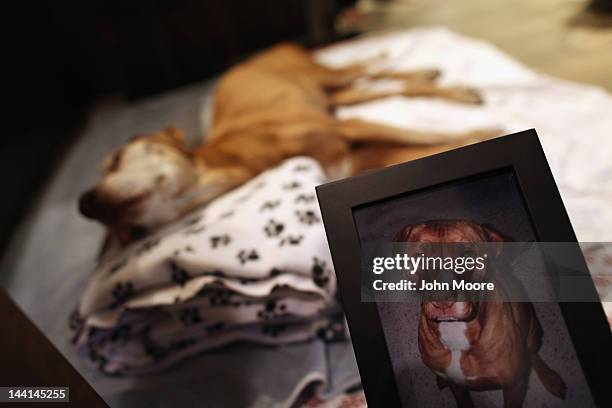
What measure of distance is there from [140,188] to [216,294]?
1.04 feet

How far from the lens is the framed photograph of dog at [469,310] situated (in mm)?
428

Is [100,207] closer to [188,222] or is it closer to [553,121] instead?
[188,222]

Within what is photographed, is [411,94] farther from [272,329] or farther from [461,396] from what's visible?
[461,396]

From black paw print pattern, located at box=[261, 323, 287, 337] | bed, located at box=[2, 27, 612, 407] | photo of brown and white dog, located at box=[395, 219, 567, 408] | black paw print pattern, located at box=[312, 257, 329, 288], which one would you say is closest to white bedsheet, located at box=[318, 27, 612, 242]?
bed, located at box=[2, 27, 612, 407]

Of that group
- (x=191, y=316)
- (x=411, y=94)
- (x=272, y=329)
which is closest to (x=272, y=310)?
(x=272, y=329)

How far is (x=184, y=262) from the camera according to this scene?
2.80ft

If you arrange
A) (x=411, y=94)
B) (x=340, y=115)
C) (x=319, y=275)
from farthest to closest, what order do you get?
(x=340, y=115)
(x=411, y=94)
(x=319, y=275)

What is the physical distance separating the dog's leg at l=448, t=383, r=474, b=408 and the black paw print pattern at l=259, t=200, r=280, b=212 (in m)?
0.56

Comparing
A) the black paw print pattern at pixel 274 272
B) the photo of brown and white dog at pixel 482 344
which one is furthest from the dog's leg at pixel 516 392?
the black paw print pattern at pixel 274 272

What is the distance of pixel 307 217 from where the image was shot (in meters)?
0.91

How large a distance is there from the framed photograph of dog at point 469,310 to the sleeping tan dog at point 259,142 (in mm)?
228

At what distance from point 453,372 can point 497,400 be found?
44 mm

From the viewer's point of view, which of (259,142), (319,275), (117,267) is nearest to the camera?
(319,275)

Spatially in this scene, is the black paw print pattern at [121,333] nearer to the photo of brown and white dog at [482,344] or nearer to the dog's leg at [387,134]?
the photo of brown and white dog at [482,344]
